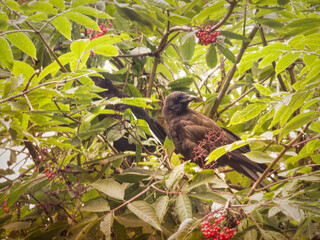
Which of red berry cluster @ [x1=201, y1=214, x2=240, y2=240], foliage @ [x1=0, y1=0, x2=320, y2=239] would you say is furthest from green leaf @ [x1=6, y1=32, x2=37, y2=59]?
red berry cluster @ [x1=201, y1=214, x2=240, y2=240]

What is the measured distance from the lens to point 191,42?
2.09m

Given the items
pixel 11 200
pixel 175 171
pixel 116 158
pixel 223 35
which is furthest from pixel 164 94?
pixel 11 200

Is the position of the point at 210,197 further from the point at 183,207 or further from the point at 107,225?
the point at 107,225

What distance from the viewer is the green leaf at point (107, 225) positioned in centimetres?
120

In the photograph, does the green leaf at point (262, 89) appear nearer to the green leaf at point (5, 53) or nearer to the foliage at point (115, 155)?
the foliage at point (115, 155)

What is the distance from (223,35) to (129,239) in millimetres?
1231

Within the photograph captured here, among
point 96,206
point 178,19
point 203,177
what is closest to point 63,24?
point 178,19

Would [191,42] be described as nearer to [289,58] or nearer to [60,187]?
[289,58]

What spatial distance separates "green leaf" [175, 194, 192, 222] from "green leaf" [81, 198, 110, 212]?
283mm

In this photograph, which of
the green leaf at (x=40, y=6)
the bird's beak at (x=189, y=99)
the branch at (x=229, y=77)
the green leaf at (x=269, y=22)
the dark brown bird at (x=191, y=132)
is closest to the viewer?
the green leaf at (x=40, y=6)

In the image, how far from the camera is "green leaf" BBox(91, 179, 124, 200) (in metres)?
1.33

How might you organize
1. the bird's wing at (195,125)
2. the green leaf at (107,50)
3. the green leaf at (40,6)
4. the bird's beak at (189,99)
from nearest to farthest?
the green leaf at (40,6) < the green leaf at (107,50) < the bird's wing at (195,125) < the bird's beak at (189,99)

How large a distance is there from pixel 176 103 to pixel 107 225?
1.71 meters

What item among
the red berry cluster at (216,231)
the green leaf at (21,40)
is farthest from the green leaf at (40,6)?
the red berry cluster at (216,231)
